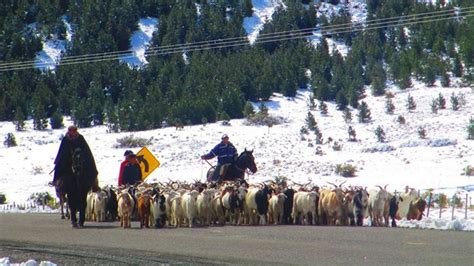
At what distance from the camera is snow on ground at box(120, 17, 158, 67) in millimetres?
86500

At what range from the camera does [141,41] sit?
304 ft

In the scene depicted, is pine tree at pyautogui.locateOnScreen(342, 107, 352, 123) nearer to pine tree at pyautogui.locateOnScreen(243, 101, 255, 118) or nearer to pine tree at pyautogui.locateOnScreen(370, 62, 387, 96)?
pine tree at pyautogui.locateOnScreen(243, 101, 255, 118)

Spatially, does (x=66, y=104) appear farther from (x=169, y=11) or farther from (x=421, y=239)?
(x=421, y=239)

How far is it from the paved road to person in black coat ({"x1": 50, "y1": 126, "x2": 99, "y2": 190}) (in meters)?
1.17

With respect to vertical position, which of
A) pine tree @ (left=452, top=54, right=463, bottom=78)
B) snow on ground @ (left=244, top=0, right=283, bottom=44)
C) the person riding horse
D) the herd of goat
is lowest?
the herd of goat

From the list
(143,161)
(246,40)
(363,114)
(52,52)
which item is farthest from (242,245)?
(52,52)

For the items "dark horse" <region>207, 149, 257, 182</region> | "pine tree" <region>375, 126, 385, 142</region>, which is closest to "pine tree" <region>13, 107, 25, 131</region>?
"pine tree" <region>375, 126, 385, 142</region>

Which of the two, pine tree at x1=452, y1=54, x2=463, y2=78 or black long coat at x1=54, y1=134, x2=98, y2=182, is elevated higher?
pine tree at x1=452, y1=54, x2=463, y2=78

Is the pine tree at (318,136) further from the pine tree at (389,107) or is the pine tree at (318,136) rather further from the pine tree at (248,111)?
the pine tree at (389,107)

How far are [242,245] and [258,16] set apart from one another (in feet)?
265

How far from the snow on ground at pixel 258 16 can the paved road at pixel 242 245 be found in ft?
214

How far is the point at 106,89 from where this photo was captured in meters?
77.0

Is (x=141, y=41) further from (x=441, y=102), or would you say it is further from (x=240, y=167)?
(x=240, y=167)

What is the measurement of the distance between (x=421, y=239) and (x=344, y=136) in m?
42.5
